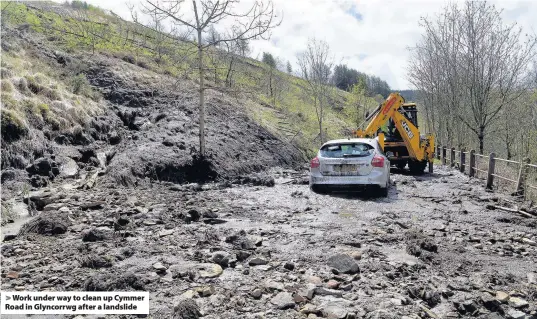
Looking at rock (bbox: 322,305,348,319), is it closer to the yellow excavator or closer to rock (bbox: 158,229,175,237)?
rock (bbox: 158,229,175,237)

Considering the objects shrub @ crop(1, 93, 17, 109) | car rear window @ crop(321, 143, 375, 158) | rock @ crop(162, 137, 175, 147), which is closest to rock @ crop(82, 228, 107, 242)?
car rear window @ crop(321, 143, 375, 158)

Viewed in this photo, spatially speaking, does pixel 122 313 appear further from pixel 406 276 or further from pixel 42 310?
pixel 406 276

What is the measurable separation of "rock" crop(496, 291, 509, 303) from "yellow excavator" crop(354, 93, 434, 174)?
34.6ft

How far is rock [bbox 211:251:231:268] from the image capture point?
15.7 feet

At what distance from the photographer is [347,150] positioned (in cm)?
991

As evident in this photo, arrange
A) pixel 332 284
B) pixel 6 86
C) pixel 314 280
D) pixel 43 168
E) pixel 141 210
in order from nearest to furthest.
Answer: pixel 332 284 < pixel 314 280 < pixel 141 210 < pixel 43 168 < pixel 6 86

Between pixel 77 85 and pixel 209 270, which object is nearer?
pixel 209 270

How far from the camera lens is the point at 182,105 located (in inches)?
703

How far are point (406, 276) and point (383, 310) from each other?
1.06 m

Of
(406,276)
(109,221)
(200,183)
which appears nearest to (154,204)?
(109,221)

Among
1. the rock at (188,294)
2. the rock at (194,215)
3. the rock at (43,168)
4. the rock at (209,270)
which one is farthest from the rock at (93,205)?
the rock at (188,294)

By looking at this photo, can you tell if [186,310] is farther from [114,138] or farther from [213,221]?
[114,138]

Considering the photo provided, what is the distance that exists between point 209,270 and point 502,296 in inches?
129

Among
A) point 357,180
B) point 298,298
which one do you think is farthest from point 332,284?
point 357,180
